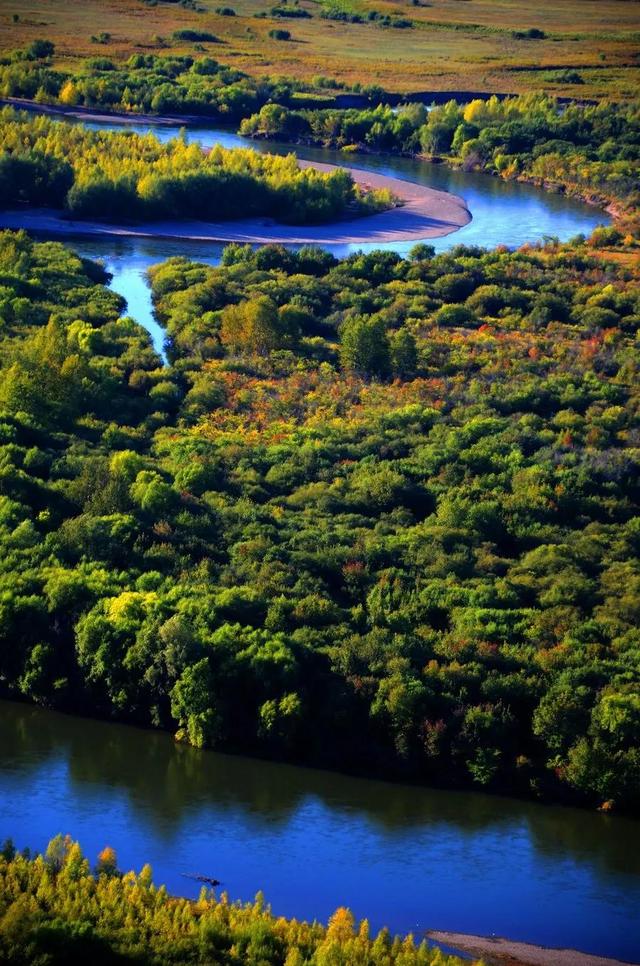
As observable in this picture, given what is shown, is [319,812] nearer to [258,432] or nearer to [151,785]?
[151,785]

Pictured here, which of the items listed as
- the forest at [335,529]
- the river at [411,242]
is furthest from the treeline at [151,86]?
the forest at [335,529]

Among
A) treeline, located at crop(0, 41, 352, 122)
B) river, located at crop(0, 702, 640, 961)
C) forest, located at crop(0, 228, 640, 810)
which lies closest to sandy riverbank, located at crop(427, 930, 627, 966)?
river, located at crop(0, 702, 640, 961)

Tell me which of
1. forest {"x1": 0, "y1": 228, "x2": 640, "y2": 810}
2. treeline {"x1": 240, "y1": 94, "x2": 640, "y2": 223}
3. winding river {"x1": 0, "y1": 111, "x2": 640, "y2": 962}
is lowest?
winding river {"x1": 0, "y1": 111, "x2": 640, "y2": 962}

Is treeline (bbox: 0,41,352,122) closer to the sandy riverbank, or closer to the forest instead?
the forest

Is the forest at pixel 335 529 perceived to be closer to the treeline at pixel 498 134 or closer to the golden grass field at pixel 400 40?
the treeline at pixel 498 134

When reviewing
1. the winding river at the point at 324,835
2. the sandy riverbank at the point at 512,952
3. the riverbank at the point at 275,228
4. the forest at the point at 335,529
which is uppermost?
the riverbank at the point at 275,228

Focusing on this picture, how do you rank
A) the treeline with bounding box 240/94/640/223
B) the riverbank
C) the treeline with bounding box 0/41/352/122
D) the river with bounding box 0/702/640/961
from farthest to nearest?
the treeline with bounding box 0/41/352/122 < the treeline with bounding box 240/94/640/223 < the riverbank < the river with bounding box 0/702/640/961

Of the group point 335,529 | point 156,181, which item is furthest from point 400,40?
point 335,529
